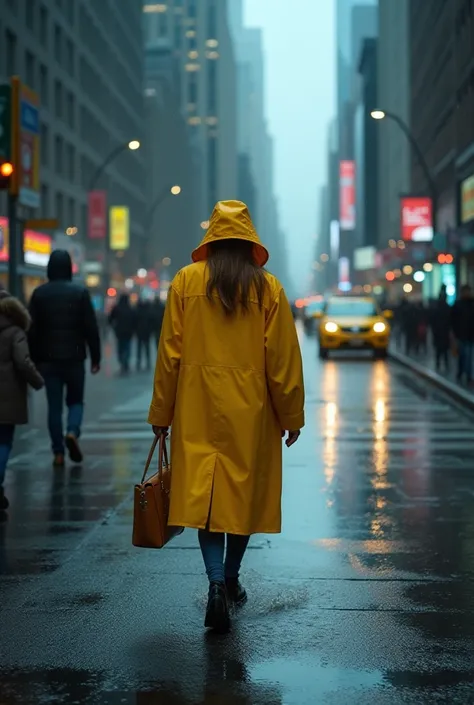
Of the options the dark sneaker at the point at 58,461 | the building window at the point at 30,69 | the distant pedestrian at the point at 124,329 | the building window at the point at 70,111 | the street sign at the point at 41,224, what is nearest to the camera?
the dark sneaker at the point at 58,461

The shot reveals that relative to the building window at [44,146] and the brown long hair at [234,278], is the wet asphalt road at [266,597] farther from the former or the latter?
the building window at [44,146]

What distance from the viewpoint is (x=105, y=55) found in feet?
294

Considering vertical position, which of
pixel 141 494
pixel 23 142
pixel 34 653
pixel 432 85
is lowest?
pixel 34 653

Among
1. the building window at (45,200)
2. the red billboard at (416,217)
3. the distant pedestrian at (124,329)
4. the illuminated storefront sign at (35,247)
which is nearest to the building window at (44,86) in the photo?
the building window at (45,200)

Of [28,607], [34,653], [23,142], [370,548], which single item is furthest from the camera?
[23,142]

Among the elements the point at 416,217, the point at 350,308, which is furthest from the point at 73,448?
the point at 416,217

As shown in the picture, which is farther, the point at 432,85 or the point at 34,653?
the point at 432,85

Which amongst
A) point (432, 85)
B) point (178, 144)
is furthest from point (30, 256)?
point (178, 144)

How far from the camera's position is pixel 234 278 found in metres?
5.74

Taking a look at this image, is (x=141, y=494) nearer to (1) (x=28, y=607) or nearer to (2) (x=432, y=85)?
(1) (x=28, y=607)

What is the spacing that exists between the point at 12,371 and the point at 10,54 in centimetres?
4961

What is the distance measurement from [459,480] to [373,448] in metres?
2.72

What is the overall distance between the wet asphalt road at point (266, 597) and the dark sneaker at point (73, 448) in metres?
0.23

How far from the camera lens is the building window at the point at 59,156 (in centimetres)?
6820
